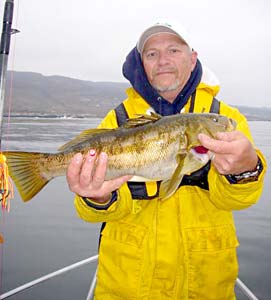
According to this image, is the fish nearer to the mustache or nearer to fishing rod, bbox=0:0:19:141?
the mustache

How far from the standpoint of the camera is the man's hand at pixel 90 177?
287 cm

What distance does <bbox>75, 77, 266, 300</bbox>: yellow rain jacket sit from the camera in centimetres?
301

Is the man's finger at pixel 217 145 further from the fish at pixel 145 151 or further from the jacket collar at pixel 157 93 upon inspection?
the jacket collar at pixel 157 93

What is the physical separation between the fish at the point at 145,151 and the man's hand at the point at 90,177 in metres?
0.08

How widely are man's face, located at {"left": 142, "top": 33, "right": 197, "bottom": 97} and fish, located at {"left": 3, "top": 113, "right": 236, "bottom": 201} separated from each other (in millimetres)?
558

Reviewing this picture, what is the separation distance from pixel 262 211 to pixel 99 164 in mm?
7739

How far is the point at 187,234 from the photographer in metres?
3.03

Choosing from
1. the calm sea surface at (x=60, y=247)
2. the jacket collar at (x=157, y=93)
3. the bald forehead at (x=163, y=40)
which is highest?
the bald forehead at (x=163, y=40)

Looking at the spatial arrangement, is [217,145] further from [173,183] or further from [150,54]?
[150,54]

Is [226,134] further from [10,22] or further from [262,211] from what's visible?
[262,211]

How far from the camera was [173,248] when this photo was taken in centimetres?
303

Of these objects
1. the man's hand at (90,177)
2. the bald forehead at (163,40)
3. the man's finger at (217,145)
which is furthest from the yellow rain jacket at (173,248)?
the bald forehead at (163,40)

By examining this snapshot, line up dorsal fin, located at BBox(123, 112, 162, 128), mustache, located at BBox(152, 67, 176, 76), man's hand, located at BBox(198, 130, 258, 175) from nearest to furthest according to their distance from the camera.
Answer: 1. man's hand, located at BBox(198, 130, 258, 175)
2. dorsal fin, located at BBox(123, 112, 162, 128)
3. mustache, located at BBox(152, 67, 176, 76)

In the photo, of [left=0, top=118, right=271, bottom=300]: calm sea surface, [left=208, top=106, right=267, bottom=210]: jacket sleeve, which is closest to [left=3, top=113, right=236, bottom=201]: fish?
[left=208, top=106, right=267, bottom=210]: jacket sleeve
